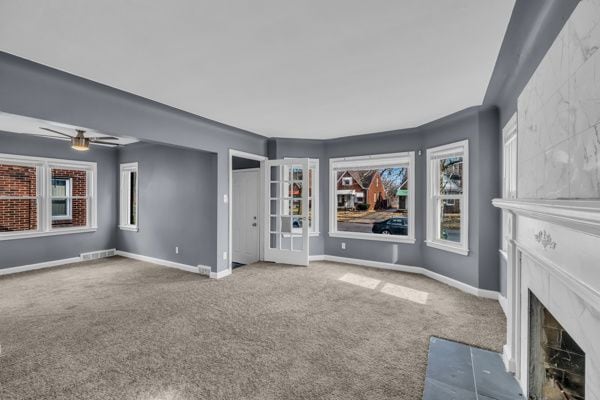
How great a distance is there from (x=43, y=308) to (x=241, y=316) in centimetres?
237

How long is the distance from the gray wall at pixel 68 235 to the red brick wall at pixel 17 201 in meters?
0.36

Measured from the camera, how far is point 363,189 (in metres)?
6.24

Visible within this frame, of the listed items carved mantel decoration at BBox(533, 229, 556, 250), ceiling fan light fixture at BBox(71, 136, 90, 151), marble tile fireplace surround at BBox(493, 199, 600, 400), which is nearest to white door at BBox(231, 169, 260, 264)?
ceiling fan light fixture at BBox(71, 136, 90, 151)

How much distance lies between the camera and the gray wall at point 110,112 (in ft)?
7.68

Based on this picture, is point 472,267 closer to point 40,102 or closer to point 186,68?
point 186,68

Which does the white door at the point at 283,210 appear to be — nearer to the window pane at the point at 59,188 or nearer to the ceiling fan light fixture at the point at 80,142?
the ceiling fan light fixture at the point at 80,142

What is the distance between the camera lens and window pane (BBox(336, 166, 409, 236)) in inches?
216

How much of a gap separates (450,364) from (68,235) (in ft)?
21.5

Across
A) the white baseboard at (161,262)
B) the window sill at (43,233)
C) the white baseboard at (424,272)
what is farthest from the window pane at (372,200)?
the window sill at (43,233)

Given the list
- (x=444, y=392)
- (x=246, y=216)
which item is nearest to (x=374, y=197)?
(x=246, y=216)

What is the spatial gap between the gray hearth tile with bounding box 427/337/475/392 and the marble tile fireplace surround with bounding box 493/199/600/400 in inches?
11.8

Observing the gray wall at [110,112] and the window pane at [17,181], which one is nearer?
the gray wall at [110,112]

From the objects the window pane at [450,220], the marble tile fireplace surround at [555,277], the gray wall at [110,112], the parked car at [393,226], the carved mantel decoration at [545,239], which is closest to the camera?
the marble tile fireplace surround at [555,277]

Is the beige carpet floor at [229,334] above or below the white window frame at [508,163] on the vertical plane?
below
